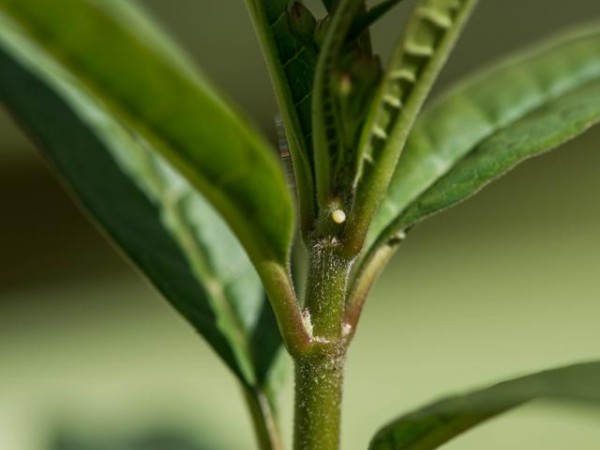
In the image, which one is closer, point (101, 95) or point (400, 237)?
point (101, 95)

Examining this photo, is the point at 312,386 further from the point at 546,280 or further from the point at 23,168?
the point at 23,168

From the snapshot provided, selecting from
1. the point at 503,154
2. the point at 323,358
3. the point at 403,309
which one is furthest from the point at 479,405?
Answer: the point at 403,309

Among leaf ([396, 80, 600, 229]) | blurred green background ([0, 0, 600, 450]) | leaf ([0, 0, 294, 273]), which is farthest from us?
blurred green background ([0, 0, 600, 450])

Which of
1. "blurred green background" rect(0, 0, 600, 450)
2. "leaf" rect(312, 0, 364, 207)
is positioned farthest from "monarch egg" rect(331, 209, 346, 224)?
"blurred green background" rect(0, 0, 600, 450)

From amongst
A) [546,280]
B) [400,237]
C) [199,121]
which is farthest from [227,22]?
[199,121]

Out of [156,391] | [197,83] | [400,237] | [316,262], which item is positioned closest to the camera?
[197,83]

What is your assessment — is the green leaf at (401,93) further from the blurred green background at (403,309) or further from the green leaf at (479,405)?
the blurred green background at (403,309)

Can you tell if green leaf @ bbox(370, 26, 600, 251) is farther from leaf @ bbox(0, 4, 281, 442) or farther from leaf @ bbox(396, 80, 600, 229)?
leaf @ bbox(0, 4, 281, 442)

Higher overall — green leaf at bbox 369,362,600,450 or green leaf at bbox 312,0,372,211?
green leaf at bbox 312,0,372,211
